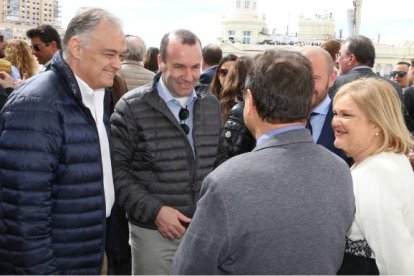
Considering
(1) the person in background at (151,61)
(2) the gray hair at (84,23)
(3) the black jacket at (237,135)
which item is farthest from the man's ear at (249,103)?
(1) the person in background at (151,61)

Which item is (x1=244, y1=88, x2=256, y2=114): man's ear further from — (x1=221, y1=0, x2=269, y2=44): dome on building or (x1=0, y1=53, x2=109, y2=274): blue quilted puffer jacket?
(x1=221, y1=0, x2=269, y2=44): dome on building

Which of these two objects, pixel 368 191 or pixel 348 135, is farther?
pixel 348 135

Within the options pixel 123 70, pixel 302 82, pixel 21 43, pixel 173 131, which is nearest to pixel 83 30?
pixel 173 131

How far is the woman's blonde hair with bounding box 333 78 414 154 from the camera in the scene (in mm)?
2498

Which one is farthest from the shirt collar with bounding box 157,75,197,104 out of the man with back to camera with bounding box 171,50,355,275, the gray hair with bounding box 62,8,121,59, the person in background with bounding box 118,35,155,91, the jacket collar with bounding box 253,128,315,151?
the person in background with bounding box 118,35,155,91

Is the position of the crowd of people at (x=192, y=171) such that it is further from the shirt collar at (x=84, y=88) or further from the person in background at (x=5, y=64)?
the person in background at (x=5, y=64)

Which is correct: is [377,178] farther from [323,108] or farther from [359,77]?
[359,77]

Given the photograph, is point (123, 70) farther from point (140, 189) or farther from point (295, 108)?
point (295, 108)

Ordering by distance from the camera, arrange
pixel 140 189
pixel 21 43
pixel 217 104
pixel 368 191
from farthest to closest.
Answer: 1. pixel 21 43
2. pixel 217 104
3. pixel 140 189
4. pixel 368 191

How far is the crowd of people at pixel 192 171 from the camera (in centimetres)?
172

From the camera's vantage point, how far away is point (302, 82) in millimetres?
1812

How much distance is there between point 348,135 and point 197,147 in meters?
1.00

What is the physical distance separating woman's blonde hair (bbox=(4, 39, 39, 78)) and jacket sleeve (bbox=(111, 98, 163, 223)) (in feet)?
10.7

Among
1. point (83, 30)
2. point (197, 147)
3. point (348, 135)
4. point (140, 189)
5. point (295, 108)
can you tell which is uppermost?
point (83, 30)
